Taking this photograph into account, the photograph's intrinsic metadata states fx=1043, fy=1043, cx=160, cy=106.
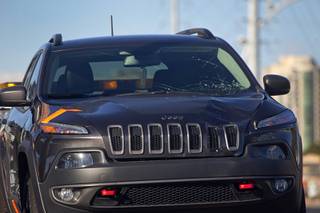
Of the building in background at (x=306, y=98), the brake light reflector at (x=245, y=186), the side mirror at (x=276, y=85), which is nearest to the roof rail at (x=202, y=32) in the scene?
the side mirror at (x=276, y=85)

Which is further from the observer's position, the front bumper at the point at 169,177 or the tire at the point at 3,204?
the tire at the point at 3,204

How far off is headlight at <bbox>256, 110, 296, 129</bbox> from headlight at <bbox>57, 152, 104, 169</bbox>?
1077mm

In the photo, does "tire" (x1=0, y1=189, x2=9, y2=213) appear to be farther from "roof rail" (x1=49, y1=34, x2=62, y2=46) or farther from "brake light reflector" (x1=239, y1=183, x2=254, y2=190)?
"brake light reflector" (x1=239, y1=183, x2=254, y2=190)

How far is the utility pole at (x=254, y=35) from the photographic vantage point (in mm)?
41281

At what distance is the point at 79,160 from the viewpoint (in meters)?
6.70

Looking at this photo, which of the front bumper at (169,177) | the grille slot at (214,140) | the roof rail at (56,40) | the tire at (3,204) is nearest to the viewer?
the front bumper at (169,177)

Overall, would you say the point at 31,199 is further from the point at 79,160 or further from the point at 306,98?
the point at 306,98

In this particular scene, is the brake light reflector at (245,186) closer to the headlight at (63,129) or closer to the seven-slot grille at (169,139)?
the seven-slot grille at (169,139)

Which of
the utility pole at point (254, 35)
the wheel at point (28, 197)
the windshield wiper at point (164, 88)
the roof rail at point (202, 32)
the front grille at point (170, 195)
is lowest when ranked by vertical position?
the utility pole at point (254, 35)

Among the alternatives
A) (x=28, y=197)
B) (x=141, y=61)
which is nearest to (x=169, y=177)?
(x=28, y=197)

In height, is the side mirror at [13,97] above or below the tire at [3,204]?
above

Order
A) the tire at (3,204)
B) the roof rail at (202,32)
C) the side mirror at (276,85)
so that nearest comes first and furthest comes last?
the side mirror at (276,85), the roof rail at (202,32), the tire at (3,204)

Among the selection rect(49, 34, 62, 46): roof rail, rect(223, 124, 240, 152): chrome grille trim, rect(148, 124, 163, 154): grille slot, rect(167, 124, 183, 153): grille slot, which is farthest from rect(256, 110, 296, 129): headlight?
rect(49, 34, 62, 46): roof rail

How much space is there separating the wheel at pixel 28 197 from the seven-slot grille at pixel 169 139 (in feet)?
2.61
